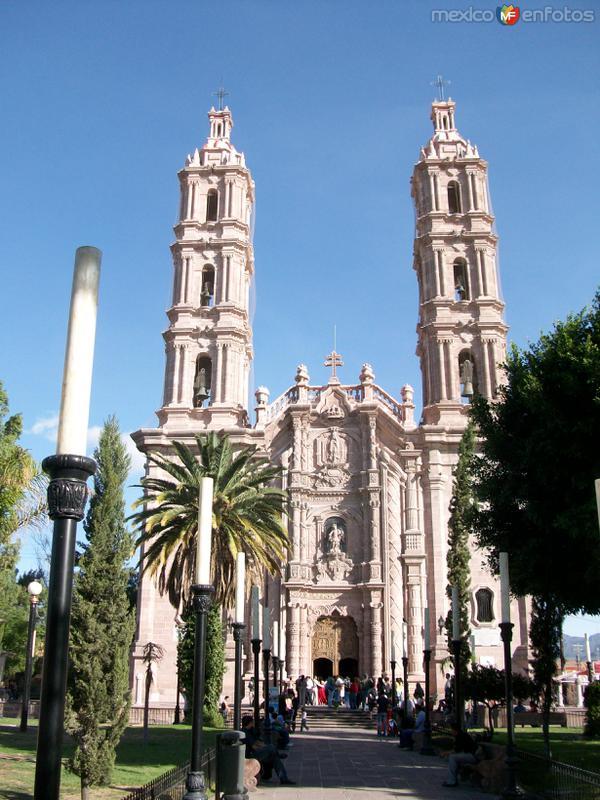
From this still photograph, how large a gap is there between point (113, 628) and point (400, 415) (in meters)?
30.9

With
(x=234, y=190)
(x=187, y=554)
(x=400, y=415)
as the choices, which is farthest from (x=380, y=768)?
(x=234, y=190)

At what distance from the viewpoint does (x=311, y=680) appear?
126ft

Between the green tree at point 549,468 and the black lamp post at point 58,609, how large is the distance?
43.8 feet

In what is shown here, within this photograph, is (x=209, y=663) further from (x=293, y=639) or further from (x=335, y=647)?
(x=335, y=647)

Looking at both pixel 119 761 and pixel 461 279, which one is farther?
pixel 461 279

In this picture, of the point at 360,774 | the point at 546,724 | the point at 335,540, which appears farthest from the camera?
the point at 335,540

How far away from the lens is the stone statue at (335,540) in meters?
41.5

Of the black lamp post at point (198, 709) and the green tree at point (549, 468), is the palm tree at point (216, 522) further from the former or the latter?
the black lamp post at point (198, 709)

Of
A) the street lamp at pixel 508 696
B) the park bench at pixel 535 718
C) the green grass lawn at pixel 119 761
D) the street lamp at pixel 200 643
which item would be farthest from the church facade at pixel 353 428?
the street lamp at pixel 200 643

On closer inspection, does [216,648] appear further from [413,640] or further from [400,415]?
[400,415]

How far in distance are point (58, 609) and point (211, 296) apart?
4101cm

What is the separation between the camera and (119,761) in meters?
18.0

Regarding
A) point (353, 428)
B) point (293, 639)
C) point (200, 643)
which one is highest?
point (353, 428)

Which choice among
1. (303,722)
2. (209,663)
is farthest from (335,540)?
(209,663)
